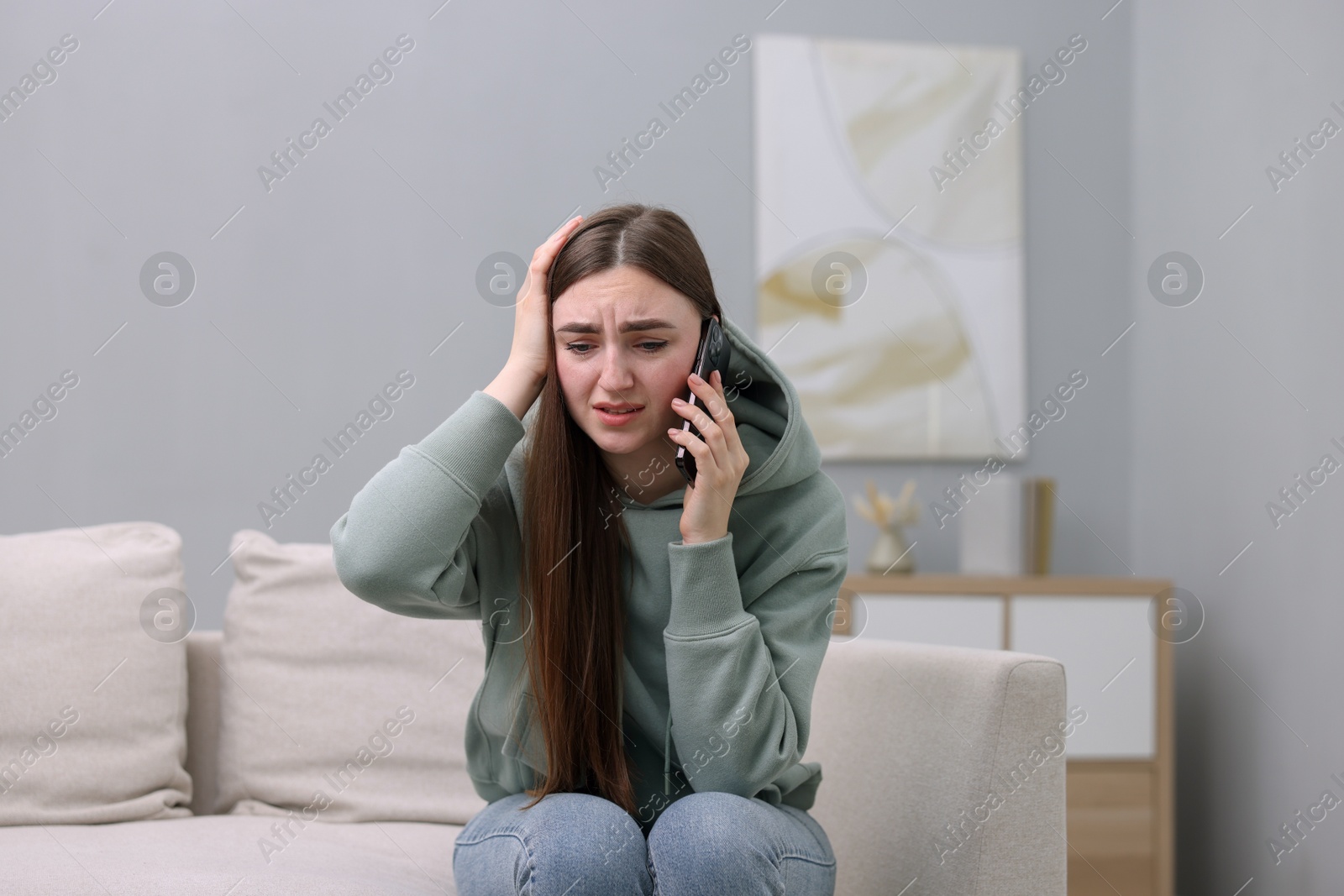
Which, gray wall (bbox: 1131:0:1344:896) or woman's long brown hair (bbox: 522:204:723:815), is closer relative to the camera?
woman's long brown hair (bbox: 522:204:723:815)

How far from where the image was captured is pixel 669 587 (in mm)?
1301

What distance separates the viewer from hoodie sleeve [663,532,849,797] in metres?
1.14

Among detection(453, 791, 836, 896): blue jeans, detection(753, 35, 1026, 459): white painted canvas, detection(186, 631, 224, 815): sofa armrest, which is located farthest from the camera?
detection(753, 35, 1026, 459): white painted canvas

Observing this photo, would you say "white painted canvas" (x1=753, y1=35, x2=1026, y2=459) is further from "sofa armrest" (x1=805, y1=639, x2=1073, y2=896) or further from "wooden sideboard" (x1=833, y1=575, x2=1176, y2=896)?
"sofa armrest" (x1=805, y1=639, x2=1073, y2=896)

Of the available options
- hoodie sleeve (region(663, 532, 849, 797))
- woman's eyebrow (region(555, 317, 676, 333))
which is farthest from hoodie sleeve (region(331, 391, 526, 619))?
hoodie sleeve (region(663, 532, 849, 797))

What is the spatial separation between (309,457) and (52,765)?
1.29m

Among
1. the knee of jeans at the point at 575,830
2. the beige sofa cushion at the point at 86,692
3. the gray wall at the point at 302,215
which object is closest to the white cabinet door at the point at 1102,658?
the gray wall at the point at 302,215

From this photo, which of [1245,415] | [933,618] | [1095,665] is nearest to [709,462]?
[933,618]

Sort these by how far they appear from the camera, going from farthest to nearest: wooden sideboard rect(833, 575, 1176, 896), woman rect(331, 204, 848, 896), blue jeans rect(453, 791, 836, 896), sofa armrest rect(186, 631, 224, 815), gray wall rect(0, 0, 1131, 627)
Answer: gray wall rect(0, 0, 1131, 627), wooden sideboard rect(833, 575, 1176, 896), sofa armrest rect(186, 631, 224, 815), woman rect(331, 204, 848, 896), blue jeans rect(453, 791, 836, 896)

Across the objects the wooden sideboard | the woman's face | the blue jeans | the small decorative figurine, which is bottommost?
the wooden sideboard

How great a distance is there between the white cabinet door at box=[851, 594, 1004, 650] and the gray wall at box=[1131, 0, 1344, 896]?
0.59 metres

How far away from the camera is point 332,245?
9.15ft

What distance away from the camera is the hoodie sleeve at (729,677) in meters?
1.14

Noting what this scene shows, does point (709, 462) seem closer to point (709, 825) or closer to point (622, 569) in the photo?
point (622, 569)
